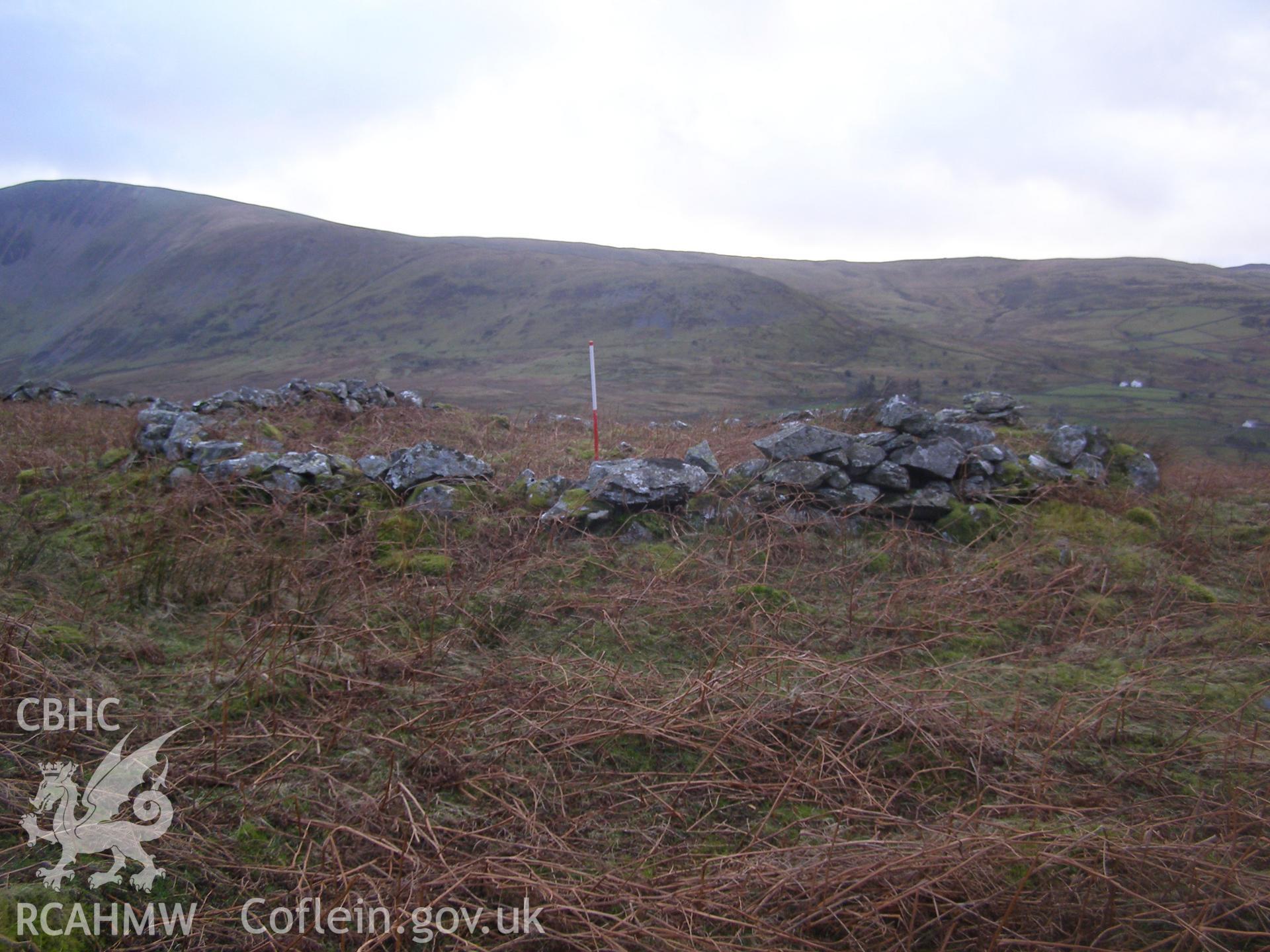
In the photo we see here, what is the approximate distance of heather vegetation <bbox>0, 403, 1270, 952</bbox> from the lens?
2.12 m

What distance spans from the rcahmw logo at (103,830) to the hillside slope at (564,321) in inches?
917

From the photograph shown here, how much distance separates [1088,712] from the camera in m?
3.17

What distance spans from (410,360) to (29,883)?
4303cm

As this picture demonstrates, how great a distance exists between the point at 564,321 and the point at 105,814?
49.5 metres

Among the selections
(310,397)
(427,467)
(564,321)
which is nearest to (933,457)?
→ (427,467)

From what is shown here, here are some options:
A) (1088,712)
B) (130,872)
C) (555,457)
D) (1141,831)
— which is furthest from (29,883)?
(555,457)

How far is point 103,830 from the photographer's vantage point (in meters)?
2.27

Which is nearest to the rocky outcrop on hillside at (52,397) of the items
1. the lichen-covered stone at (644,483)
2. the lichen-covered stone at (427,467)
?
the lichen-covered stone at (427,467)

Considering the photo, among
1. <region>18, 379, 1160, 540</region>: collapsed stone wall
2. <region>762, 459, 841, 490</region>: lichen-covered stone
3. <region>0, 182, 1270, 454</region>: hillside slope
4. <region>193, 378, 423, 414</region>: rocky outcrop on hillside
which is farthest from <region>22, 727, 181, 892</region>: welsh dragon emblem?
<region>0, 182, 1270, 454</region>: hillside slope

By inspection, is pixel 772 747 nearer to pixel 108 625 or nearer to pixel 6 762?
pixel 6 762

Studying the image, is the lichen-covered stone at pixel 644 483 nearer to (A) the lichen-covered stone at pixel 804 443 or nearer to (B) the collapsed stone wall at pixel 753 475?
(B) the collapsed stone wall at pixel 753 475

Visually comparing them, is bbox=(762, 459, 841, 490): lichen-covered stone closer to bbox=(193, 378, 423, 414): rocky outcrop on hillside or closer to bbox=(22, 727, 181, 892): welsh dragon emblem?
bbox=(22, 727, 181, 892): welsh dragon emblem

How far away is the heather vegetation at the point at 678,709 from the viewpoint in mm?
2115

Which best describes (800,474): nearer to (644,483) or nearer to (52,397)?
(644,483)
